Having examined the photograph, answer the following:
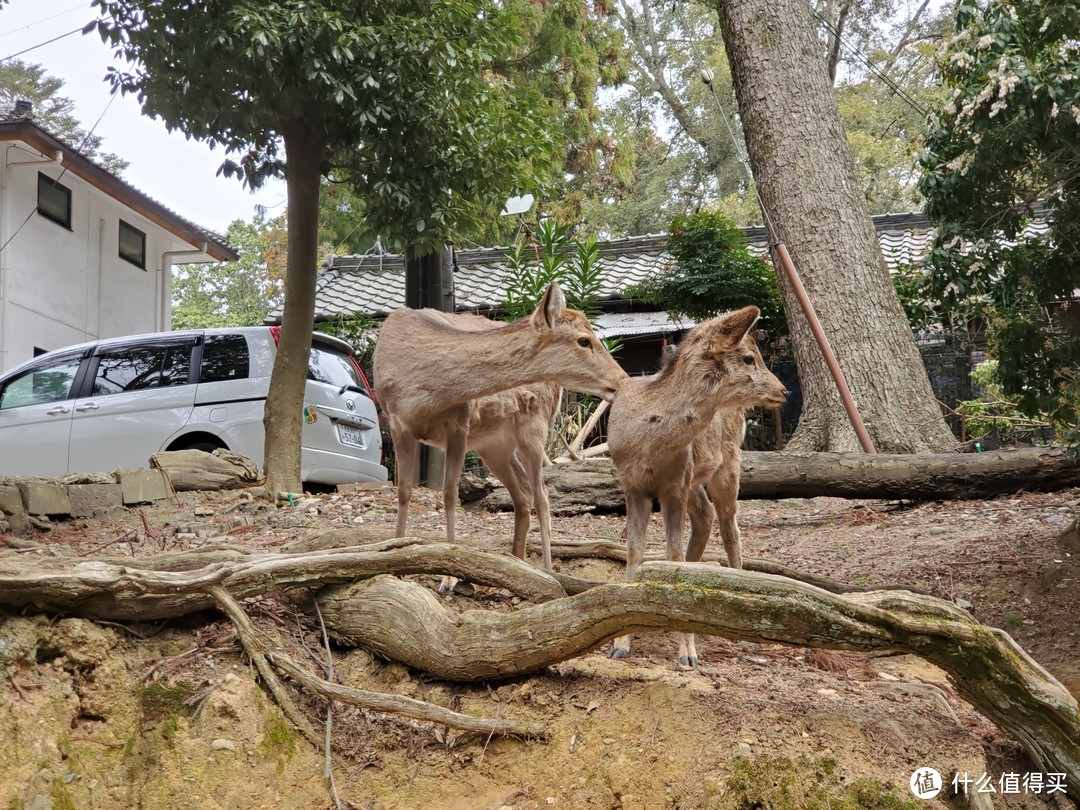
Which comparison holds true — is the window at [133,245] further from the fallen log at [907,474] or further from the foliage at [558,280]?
the fallen log at [907,474]

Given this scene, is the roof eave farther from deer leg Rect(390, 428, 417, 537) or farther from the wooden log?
A: deer leg Rect(390, 428, 417, 537)

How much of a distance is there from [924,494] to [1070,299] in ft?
7.11

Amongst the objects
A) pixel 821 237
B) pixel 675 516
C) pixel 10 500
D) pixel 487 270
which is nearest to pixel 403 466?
pixel 675 516

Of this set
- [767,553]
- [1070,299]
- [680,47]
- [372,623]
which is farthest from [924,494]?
[680,47]

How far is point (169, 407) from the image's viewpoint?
1075 cm

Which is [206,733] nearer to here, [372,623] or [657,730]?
[372,623]

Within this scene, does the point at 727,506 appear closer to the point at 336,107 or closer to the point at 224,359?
the point at 336,107

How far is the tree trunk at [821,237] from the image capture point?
9.49m

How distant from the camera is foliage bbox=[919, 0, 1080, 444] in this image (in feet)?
17.9

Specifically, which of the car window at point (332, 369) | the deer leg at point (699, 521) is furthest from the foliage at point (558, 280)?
the deer leg at point (699, 521)

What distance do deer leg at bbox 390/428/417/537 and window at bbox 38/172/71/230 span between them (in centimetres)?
1533

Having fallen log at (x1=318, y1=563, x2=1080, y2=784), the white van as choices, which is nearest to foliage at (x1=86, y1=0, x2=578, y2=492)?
the white van

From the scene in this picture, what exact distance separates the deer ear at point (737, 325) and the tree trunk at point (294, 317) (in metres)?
5.44

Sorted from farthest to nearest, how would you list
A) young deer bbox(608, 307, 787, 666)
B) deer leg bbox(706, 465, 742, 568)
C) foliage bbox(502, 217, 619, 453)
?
foliage bbox(502, 217, 619, 453)
deer leg bbox(706, 465, 742, 568)
young deer bbox(608, 307, 787, 666)
